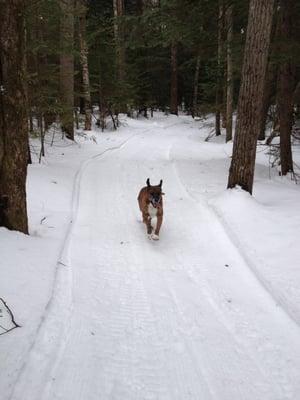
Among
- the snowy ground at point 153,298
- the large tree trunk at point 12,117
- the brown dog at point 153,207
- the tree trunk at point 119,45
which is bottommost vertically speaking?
the snowy ground at point 153,298

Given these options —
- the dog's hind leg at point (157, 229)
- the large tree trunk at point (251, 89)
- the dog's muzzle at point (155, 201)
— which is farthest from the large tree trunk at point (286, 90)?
the dog's hind leg at point (157, 229)

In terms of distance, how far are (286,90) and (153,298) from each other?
9603 millimetres

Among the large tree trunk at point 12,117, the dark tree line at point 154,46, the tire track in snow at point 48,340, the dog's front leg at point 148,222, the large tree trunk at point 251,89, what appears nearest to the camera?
the tire track in snow at point 48,340

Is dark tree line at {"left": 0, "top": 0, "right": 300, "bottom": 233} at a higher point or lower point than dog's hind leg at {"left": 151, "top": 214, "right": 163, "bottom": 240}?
higher

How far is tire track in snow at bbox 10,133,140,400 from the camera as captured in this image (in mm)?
3426

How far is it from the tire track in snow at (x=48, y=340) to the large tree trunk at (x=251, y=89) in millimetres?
5067

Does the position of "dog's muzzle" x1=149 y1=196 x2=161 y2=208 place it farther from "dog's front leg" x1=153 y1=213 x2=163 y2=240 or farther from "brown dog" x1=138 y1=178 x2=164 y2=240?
"dog's front leg" x1=153 y1=213 x2=163 y2=240

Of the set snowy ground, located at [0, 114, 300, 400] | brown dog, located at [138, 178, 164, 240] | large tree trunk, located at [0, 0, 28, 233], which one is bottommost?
snowy ground, located at [0, 114, 300, 400]

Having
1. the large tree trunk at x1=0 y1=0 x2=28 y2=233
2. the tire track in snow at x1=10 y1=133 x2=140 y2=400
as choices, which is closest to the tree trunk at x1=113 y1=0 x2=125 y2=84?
the large tree trunk at x1=0 y1=0 x2=28 y2=233

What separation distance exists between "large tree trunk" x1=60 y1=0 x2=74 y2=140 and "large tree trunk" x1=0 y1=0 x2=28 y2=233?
6414mm

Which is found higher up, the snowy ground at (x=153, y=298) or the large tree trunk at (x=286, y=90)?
the large tree trunk at (x=286, y=90)

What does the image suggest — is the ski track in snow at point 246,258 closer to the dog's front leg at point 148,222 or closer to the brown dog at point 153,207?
the brown dog at point 153,207

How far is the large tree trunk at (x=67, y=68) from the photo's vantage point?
12.8 meters

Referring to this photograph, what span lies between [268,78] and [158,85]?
26.0m
